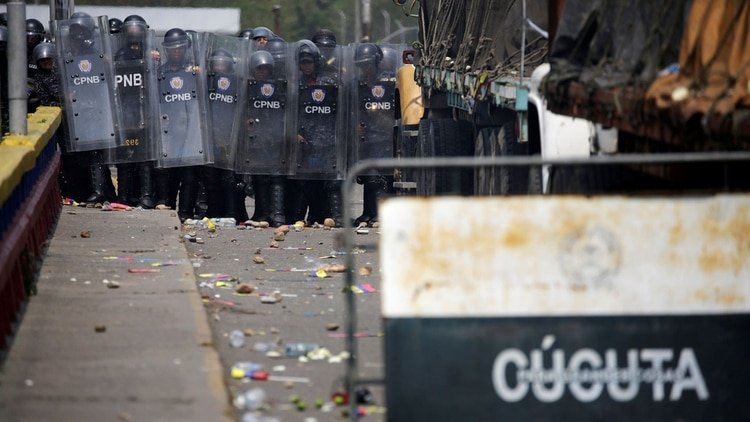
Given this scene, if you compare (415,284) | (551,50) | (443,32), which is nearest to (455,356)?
(415,284)

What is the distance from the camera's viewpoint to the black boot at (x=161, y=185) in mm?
20484

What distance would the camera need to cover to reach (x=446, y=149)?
1622 centimetres

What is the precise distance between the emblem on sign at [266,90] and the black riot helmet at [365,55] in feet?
4.41

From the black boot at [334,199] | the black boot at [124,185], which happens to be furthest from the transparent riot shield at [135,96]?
the black boot at [334,199]

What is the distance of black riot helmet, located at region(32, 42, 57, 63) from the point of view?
773 inches

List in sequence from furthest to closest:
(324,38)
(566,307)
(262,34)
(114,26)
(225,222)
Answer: (114,26), (324,38), (262,34), (225,222), (566,307)

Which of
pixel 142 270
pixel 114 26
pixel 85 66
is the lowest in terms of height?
pixel 142 270

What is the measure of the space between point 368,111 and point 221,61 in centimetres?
214

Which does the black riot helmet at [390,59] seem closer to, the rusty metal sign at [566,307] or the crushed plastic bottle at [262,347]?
the crushed plastic bottle at [262,347]

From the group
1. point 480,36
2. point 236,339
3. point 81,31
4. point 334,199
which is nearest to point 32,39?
point 81,31

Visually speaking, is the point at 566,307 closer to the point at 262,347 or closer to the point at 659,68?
the point at 659,68

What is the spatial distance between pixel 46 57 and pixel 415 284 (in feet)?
48.1

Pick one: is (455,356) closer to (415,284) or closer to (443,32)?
(415,284)

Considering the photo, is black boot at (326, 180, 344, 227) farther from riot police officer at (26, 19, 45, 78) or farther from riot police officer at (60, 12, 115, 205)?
riot police officer at (26, 19, 45, 78)
